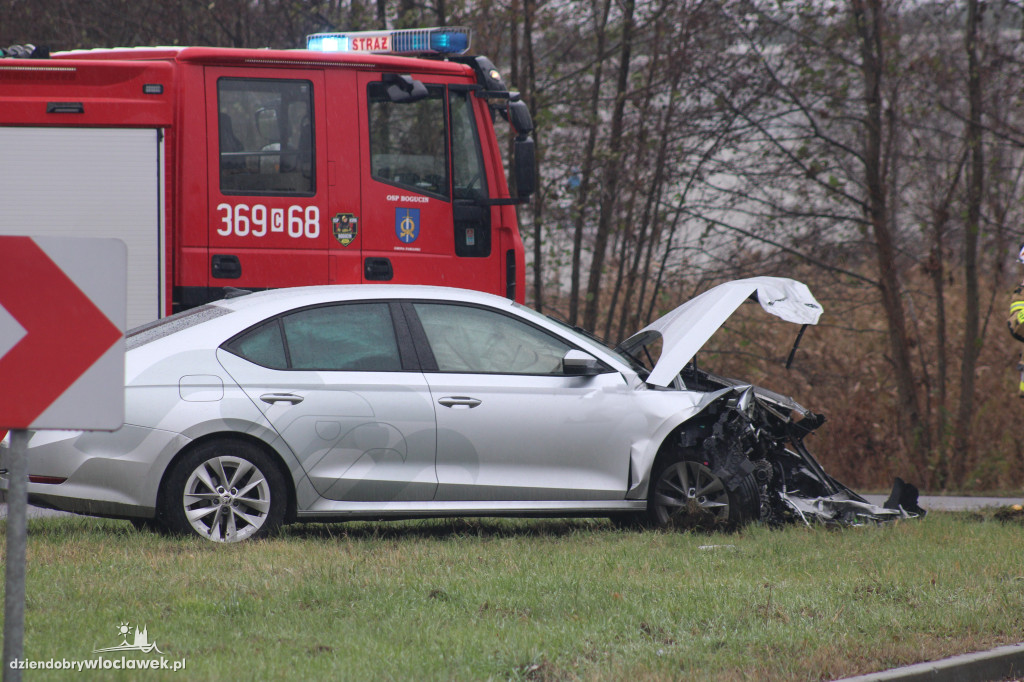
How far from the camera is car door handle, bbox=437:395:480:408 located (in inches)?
259

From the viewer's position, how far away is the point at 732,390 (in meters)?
7.07

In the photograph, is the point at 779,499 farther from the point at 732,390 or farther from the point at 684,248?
the point at 684,248

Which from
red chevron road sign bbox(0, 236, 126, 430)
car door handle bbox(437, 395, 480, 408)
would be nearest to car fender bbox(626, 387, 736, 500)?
car door handle bbox(437, 395, 480, 408)

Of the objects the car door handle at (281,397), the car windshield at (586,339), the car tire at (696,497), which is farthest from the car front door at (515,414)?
the car door handle at (281,397)

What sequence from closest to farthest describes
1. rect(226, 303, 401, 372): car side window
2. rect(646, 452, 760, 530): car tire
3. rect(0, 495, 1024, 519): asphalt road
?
rect(226, 303, 401, 372): car side window, rect(646, 452, 760, 530): car tire, rect(0, 495, 1024, 519): asphalt road

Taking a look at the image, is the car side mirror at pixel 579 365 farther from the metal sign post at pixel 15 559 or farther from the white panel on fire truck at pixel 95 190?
the metal sign post at pixel 15 559

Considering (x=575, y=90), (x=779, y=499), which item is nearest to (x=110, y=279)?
(x=779, y=499)

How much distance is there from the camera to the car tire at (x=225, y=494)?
20.4ft

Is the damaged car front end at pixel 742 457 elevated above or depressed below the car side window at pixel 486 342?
below

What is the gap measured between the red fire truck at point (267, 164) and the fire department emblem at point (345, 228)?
0.01 meters

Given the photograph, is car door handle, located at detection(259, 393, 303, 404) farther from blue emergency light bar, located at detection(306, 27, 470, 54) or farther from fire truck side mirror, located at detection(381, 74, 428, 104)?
blue emergency light bar, located at detection(306, 27, 470, 54)

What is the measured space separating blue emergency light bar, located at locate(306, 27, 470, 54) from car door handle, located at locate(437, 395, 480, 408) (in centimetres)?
377
